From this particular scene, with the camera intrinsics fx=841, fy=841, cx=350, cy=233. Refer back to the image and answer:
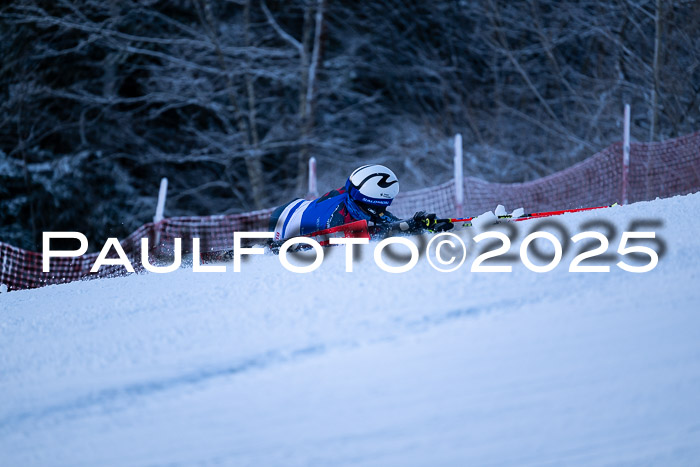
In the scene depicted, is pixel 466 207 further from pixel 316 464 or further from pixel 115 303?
pixel 316 464

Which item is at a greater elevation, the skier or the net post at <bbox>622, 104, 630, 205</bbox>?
the net post at <bbox>622, 104, 630, 205</bbox>

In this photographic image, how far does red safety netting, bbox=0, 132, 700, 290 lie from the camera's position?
1205 centimetres

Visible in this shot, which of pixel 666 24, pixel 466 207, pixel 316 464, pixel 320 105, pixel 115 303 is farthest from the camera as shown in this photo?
pixel 320 105

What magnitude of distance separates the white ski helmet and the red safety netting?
15.5 feet

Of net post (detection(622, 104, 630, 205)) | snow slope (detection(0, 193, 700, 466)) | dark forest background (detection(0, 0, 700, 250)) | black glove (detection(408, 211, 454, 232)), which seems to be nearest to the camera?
snow slope (detection(0, 193, 700, 466))

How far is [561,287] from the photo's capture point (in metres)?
5.05

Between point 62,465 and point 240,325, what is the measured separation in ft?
4.73

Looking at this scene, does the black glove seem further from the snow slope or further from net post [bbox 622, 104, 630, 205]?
net post [bbox 622, 104, 630, 205]

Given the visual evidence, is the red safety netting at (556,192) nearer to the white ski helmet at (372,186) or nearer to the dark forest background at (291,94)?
the dark forest background at (291,94)

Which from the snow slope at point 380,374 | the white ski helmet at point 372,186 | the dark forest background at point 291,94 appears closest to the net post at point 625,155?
the white ski helmet at point 372,186

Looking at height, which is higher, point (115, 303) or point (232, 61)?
point (232, 61)

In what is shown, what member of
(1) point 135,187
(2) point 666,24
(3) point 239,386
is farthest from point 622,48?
(3) point 239,386

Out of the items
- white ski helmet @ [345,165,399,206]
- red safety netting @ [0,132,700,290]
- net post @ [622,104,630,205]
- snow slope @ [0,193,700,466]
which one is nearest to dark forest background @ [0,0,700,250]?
red safety netting @ [0,132,700,290]

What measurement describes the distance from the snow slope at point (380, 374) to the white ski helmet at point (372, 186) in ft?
5.15
